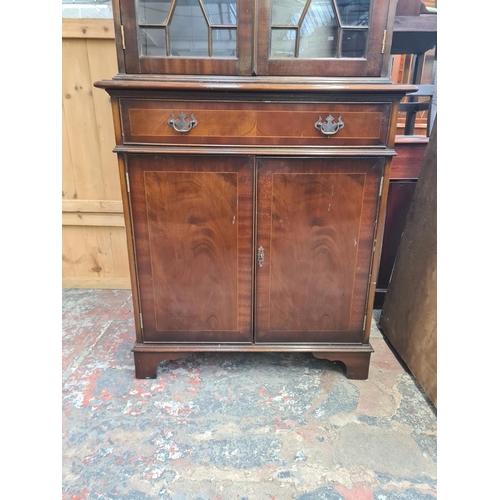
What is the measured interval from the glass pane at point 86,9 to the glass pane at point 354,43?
50.5 inches

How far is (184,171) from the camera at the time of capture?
1.28 metres

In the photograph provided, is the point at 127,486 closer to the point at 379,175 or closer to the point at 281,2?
the point at 379,175

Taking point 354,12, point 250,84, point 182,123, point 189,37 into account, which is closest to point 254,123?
point 250,84

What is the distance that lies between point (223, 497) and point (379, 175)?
1137 millimetres

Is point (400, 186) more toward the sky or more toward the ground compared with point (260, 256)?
more toward the sky

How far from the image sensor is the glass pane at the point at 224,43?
3.92 feet

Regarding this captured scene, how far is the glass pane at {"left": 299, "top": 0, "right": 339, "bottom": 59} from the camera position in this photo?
1.19 metres

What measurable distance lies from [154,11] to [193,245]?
780 millimetres

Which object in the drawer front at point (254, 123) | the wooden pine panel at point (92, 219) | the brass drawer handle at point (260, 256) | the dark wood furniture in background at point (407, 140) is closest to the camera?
the drawer front at point (254, 123)

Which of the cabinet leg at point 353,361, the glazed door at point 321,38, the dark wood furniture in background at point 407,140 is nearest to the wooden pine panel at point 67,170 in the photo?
the glazed door at point 321,38

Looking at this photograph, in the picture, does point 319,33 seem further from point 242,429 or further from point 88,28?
point 242,429

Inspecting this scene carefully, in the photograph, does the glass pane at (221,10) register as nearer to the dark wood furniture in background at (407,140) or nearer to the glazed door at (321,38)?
the glazed door at (321,38)

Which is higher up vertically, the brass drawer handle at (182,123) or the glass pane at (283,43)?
the glass pane at (283,43)

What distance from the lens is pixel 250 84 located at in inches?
46.1
